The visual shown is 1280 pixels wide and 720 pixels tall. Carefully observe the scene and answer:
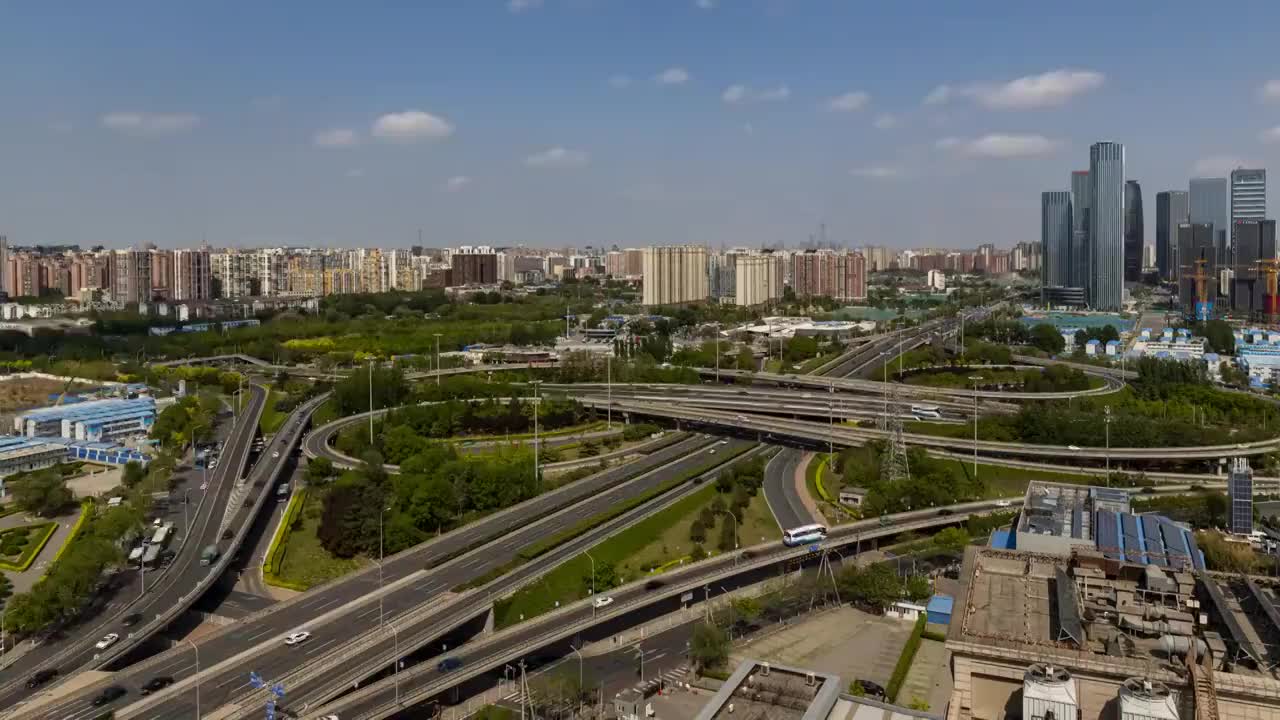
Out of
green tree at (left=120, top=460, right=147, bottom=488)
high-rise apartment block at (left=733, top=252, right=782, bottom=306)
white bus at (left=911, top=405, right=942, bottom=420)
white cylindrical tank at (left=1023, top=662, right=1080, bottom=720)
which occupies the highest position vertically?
high-rise apartment block at (left=733, top=252, right=782, bottom=306)

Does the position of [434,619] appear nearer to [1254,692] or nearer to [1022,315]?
[1254,692]

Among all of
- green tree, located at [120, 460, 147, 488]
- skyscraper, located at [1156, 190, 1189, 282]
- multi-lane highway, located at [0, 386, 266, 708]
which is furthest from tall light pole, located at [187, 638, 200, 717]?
skyscraper, located at [1156, 190, 1189, 282]

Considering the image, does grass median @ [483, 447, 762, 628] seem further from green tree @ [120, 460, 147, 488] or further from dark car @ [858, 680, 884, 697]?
green tree @ [120, 460, 147, 488]

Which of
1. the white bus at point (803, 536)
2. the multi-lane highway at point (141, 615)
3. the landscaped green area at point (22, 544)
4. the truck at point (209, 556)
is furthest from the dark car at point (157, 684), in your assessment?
the white bus at point (803, 536)

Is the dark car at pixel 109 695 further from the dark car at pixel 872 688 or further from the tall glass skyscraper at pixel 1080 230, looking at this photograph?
the tall glass skyscraper at pixel 1080 230

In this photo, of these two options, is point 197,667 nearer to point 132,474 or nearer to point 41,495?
point 41,495

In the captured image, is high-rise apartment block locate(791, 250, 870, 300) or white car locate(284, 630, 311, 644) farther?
high-rise apartment block locate(791, 250, 870, 300)

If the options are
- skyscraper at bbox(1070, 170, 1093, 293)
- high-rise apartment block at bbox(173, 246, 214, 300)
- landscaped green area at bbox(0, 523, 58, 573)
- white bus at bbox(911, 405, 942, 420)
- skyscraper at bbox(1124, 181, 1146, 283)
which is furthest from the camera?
skyscraper at bbox(1124, 181, 1146, 283)
